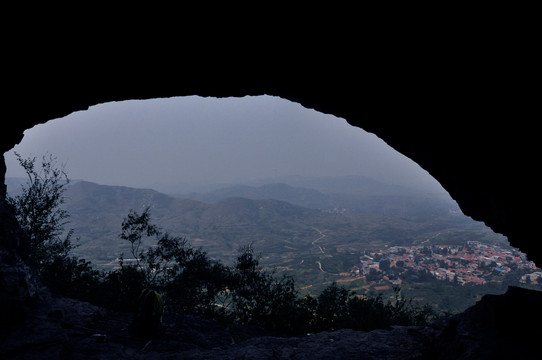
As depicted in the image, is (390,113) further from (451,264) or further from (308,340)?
(451,264)

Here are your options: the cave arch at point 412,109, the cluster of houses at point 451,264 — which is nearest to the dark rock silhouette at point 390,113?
the cave arch at point 412,109

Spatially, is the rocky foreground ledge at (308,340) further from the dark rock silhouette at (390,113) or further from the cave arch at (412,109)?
the cave arch at (412,109)

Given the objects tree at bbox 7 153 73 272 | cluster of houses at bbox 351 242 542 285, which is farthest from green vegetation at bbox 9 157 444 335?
cluster of houses at bbox 351 242 542 285

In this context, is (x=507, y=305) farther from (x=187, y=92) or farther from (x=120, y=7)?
(x=120, y=7)

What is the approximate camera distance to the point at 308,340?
10352 mm

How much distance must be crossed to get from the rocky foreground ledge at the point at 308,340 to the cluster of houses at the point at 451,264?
83.2 meters

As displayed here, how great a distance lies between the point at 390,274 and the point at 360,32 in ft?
333

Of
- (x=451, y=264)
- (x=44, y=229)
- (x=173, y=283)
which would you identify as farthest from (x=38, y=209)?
(x=451, y=264)

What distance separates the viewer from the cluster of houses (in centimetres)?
7681

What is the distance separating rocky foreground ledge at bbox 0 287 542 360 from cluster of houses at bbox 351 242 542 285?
83.2 meters

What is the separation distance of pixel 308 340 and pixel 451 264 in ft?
360

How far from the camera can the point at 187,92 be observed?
8312 millimetres

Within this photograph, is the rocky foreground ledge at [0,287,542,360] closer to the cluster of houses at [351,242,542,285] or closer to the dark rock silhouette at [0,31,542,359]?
the dark rock silhouette at [0,31,542,359]

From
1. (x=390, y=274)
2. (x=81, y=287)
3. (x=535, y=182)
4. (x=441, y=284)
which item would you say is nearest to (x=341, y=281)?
(x=390, y=274)
